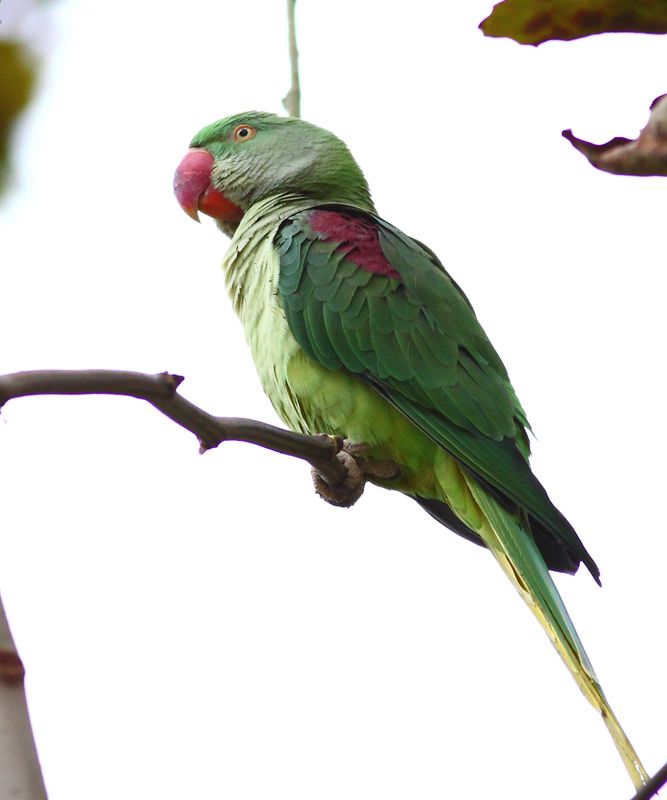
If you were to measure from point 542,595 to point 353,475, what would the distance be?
633 millimetres

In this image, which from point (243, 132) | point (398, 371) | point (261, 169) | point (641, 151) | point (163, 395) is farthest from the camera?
point (243, 132)

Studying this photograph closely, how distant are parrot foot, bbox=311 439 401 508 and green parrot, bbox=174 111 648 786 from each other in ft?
0.04

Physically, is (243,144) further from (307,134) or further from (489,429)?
(489,429)

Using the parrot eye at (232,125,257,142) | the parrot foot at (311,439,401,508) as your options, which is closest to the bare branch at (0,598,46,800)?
the parrot foot at (311,439,401,508)

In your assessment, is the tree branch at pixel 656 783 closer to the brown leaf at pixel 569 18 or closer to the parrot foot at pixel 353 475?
the brown leaf at pixel 569 18

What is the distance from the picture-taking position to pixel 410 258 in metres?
3.45

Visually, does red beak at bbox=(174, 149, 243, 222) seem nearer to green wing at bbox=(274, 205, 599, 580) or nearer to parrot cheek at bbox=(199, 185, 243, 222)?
parrot cheek at bbox=(199, 185, 243, 222)

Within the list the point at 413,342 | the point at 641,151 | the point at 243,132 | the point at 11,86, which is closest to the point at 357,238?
the point at 413,342

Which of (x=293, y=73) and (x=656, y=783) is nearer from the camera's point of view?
(x=656, y=783)

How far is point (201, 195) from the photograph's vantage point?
4.03 meters

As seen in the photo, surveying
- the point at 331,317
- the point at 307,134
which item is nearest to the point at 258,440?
the point at 331,317

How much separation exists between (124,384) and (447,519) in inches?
83.6

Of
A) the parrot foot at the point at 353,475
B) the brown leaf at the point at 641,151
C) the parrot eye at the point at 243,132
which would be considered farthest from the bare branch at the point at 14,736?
the parrot eye at the point at 243,132

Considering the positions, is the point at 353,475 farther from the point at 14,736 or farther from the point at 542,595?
the point at 14,736
